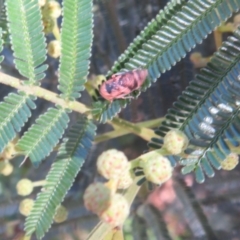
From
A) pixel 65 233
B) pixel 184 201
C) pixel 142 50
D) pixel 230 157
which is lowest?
pixel 65 233

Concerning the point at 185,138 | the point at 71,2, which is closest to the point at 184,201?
the point at 185,138

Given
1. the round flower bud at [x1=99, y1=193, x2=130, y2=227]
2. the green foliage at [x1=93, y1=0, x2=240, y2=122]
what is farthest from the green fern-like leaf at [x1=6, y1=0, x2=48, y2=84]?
the round flower bud at [x1=99, y1=193, x2=130, y2=227]

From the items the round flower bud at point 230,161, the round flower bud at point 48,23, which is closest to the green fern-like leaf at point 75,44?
the round flower bud at point 48,23

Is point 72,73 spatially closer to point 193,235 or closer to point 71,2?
point 71,2

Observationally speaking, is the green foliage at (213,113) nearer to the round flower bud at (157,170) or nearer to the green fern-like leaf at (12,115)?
the round flower bud at (157,170)

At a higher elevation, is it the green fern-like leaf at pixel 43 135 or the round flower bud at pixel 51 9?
the round flower bud at pixel 51 9
